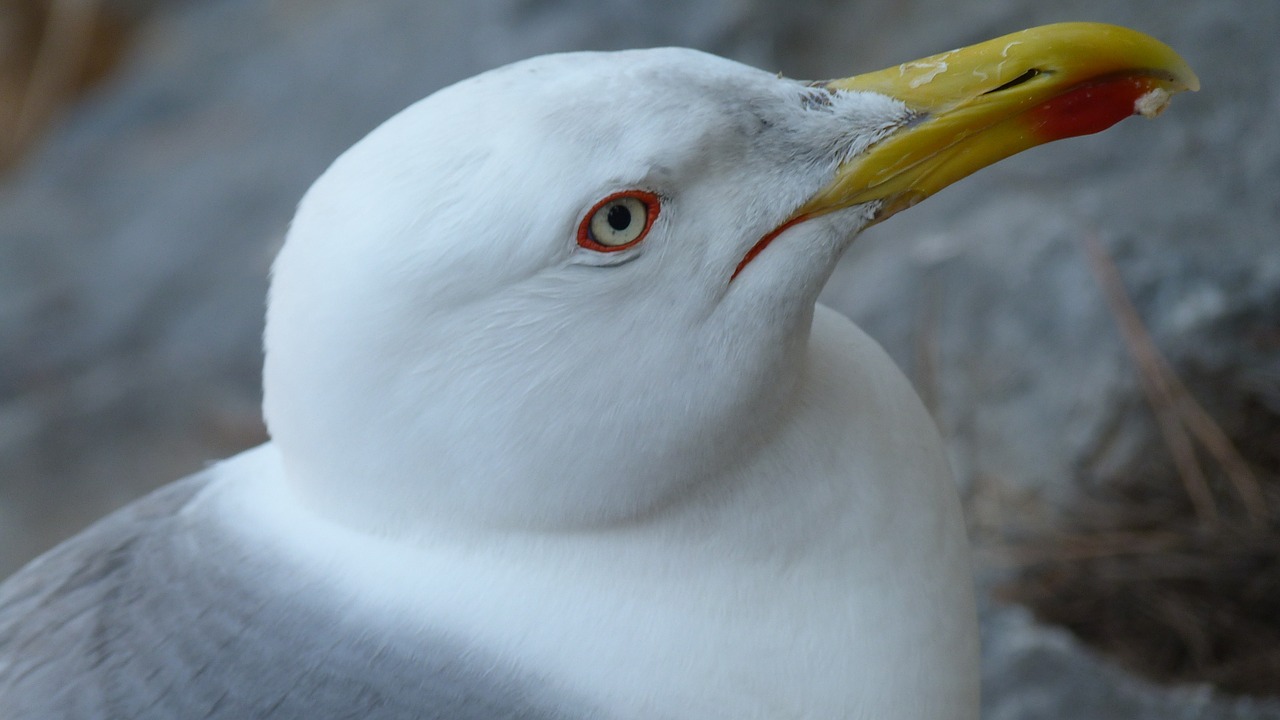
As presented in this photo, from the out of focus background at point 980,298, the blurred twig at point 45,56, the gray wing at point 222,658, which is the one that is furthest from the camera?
the blurred twig at point 45,56

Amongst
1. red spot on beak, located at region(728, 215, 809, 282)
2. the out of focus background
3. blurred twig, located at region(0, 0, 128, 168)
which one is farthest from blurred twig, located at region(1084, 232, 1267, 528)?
blurred twig, located at region(0, 0, 128, 168)

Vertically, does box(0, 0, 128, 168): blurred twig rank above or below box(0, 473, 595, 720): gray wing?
above

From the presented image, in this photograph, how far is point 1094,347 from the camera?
2631 millimetres

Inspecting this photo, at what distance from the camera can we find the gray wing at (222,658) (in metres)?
1.31

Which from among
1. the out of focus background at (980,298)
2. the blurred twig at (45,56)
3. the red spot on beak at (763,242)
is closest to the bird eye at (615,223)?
the red spot on beak at (763,242)

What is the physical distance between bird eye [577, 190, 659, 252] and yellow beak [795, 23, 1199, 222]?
187 millimetres

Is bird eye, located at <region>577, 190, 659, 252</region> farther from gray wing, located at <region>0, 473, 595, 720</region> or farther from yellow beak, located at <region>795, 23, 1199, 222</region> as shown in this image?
gray wing, located at <region>0, 473, 595, 720</region>

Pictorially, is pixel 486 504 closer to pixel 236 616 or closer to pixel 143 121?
pixel 236 616

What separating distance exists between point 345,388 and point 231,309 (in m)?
2.78

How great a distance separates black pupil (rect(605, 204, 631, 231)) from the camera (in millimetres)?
1224

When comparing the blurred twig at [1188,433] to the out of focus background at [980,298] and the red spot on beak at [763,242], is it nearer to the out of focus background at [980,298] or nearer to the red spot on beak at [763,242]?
the out of focus background at [980,298]

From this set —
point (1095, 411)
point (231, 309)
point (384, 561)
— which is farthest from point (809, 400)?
point (231, 309)

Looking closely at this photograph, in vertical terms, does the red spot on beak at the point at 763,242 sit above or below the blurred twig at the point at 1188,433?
above

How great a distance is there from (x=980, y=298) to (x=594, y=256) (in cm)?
178
